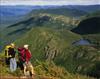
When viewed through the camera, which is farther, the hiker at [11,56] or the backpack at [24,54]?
the hiker at [11,56]

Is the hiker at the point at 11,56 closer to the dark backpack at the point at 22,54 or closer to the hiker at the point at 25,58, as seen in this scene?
the hiker at the point at 25,58

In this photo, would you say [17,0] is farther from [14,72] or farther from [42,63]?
[14,72]

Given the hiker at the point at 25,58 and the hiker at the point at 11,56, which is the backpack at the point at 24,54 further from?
the hiker at the point at 11,56

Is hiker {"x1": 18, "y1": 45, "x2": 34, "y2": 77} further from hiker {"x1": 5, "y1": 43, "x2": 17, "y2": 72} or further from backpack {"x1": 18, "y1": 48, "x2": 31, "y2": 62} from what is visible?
hiker {"x1": 5, "y1": 43, "x2": 17, "y2": 72}

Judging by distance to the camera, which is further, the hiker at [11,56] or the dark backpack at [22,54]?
the hiker at [11,56]

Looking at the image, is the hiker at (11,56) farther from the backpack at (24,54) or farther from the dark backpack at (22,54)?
the backpack at (24,54)

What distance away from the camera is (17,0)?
24.7 metres

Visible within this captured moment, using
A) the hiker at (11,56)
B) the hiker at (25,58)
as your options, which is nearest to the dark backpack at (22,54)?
the hiker at (25,58)

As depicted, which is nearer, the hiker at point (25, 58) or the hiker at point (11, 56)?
the hiker at point (25, 58)

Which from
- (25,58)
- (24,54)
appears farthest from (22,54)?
(25,58)

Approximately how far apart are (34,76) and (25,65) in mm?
650

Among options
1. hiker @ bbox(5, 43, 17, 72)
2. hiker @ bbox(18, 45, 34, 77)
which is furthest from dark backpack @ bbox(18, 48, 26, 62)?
hiker @ bbox(5, 43, 17, 72)

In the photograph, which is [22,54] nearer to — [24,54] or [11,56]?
[24,54]

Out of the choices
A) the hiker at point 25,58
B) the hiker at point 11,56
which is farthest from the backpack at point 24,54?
the hiker at point 11,56
